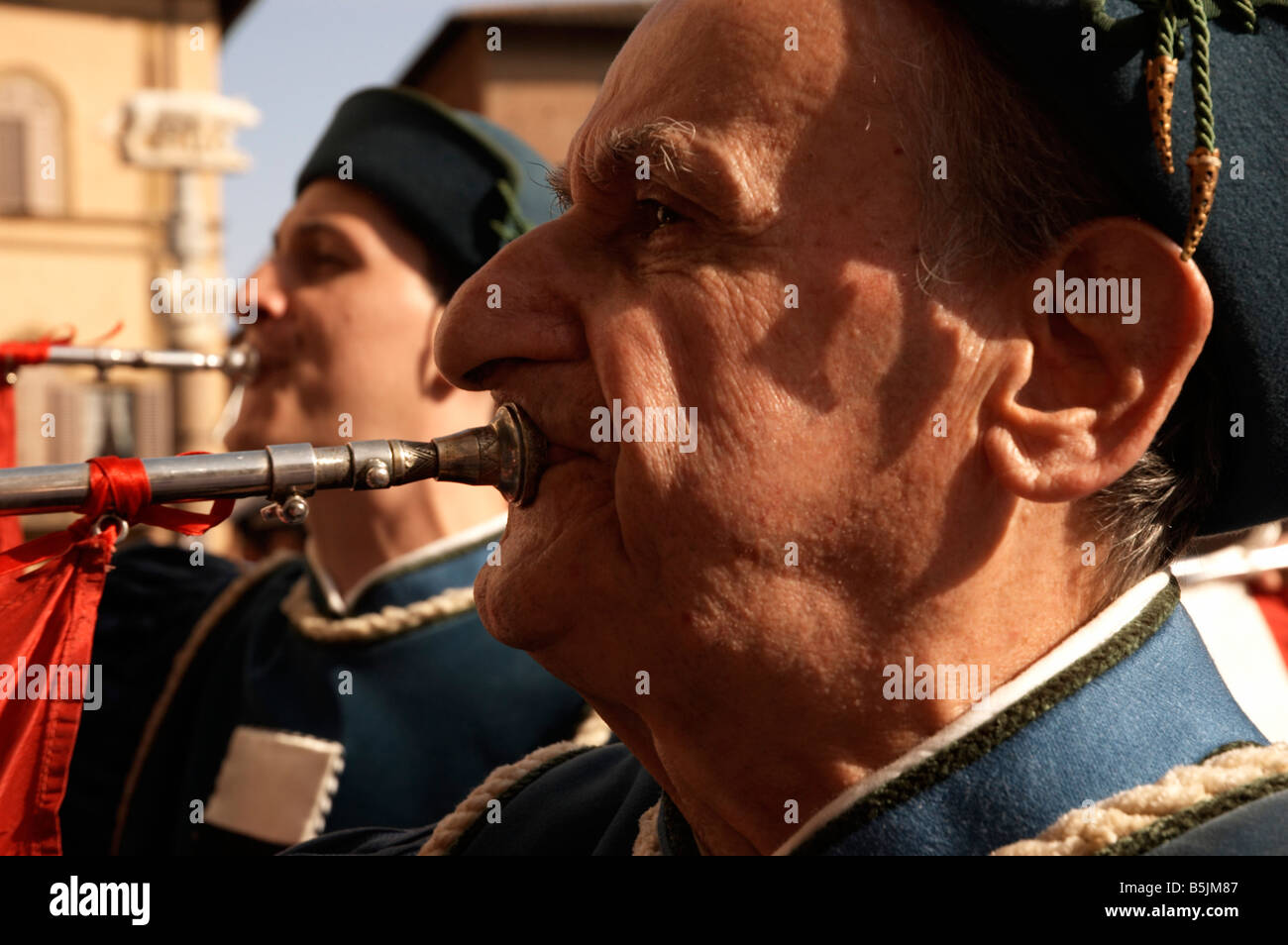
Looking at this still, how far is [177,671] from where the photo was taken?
362cm

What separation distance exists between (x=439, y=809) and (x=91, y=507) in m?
1.67

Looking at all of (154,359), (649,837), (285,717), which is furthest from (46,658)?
(154,359)

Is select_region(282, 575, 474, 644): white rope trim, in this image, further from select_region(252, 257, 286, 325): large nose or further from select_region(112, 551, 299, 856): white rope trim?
select_region(252, 257, 286, 325): large nose

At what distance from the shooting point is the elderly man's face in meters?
1.58

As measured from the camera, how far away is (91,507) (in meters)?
1.57

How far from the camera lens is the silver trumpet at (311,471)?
154 centimetres

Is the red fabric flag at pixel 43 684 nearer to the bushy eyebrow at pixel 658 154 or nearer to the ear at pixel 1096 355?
the bushy eyebrow at pixel 658 154

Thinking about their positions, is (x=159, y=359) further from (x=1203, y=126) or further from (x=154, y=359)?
(x=1203, y=126)

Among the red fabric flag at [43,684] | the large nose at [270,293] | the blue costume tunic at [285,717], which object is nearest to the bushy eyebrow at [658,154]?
the red fabric flag at [43,684]

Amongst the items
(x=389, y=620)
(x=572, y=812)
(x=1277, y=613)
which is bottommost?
(x=572, y=812)

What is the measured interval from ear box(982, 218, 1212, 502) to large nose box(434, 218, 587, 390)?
0.46m

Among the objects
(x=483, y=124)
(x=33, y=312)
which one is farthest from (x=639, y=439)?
(x=33, y=312)

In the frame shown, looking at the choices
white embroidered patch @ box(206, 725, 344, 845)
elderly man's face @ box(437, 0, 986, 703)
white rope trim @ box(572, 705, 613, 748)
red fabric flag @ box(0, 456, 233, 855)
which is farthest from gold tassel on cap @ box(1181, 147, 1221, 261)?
white embroidered patch @ box(206, 725, 344, 845)

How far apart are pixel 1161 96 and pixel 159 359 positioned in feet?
8.68
